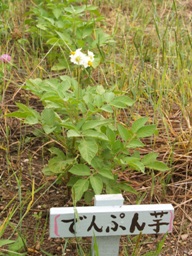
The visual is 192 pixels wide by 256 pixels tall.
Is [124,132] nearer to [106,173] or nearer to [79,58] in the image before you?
[106,173]

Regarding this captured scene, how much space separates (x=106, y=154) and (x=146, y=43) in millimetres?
1593

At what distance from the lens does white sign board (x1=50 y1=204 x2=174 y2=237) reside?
4.66 feet

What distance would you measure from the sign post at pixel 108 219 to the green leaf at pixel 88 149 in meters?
0.22

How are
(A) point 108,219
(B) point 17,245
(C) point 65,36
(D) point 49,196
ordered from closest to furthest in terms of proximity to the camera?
1. (A) point 108,219
2. (B) point 17,245
3. (D) point 49,196
4. (C) point 65,36

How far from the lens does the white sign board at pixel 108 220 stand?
142 cm

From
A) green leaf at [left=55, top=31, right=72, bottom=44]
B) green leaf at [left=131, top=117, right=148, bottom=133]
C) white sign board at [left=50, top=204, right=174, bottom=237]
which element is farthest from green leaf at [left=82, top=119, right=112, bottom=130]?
green leaf at [left=55, top=31, right=72, bottom=44]

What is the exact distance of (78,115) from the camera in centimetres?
204

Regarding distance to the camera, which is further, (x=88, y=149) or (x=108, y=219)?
(x=88, y=149)

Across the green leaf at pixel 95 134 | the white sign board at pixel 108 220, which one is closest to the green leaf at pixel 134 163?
the green leaf at pixel 95 134

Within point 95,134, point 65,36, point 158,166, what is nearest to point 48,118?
point 95,134

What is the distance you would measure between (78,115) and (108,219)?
0.67 metres

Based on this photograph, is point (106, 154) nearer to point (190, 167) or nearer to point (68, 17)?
point (190, 167)

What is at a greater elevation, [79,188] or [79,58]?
[79,58]

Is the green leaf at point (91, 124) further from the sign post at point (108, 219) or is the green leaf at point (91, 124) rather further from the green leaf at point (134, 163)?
the sign post at point (108, 219)
